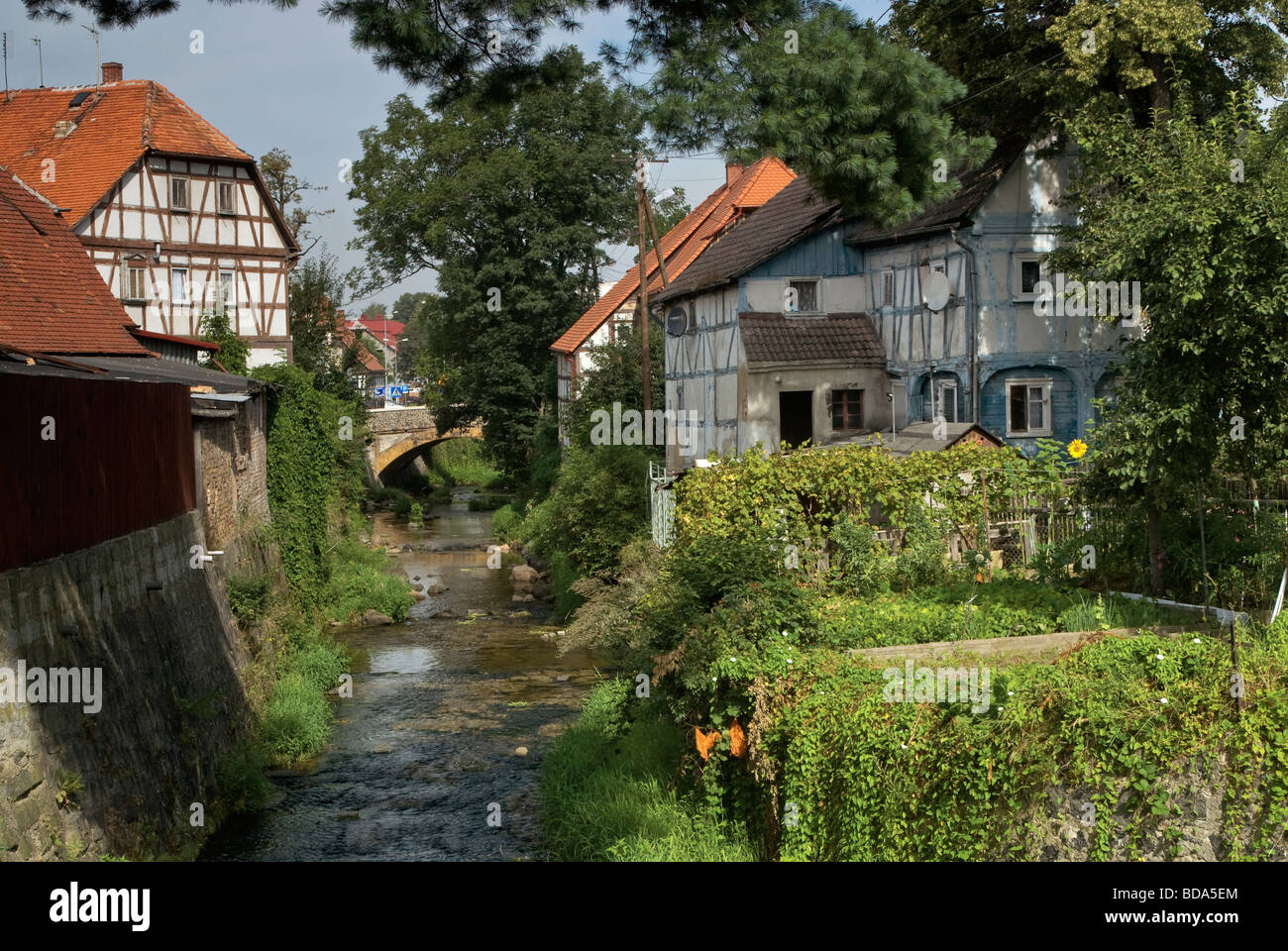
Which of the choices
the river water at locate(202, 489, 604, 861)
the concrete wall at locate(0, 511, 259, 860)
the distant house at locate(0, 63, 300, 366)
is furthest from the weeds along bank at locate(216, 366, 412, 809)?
the distant house at locate(0, 63, 300, 366)

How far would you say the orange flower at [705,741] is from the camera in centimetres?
1080

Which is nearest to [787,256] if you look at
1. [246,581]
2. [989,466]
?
[989,466]

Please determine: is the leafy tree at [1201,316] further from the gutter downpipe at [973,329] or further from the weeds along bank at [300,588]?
the gutter downpipe at [973,329]

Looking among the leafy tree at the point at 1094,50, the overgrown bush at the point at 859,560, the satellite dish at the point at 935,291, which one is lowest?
the overgrown bush at the point at 859,560

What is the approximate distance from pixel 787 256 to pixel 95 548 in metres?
18.8

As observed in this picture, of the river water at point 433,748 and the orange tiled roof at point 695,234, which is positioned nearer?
the river water at point 433,748

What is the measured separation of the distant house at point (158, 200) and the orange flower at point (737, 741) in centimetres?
2487

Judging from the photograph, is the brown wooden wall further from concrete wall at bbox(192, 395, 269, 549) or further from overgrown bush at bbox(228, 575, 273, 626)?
overgrown bush at bbox(228, 575, 273, 626)

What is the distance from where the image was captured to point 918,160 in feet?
33.5

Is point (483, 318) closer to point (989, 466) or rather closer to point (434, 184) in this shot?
point (434, 184)

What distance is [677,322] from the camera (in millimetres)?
30953

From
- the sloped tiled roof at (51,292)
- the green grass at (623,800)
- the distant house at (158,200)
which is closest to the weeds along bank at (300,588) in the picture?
the green grass at (623,800)

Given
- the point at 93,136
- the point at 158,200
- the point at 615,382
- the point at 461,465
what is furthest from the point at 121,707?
the point at 461,465

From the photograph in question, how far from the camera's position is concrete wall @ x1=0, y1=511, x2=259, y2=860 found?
879 centimetres
